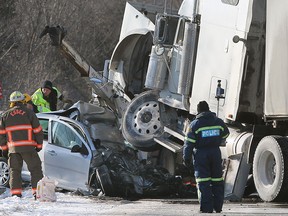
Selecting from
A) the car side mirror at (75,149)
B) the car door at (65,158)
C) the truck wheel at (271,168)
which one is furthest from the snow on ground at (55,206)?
the truck wheel at (271,168)

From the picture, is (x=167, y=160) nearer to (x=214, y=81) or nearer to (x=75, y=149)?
(x=75, y=149)

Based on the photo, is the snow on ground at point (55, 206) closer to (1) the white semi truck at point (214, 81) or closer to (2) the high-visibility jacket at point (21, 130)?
(2) the high-visibility jacket at point (21, 130)

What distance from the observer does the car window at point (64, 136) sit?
47.2 ft

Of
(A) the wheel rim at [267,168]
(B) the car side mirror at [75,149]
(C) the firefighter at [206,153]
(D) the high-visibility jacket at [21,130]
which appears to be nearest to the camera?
(C) the firefighter at [206,153]

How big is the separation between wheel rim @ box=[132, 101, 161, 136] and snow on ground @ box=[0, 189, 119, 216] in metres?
1.85

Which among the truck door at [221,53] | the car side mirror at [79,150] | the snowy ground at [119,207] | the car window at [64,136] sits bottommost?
the snowy ground at [119,207]

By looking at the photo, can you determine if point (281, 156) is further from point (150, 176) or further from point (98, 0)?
point (98, 0)

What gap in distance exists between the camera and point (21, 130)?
13133 millimetres

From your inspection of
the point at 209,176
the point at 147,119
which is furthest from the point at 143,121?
the point at 209,176

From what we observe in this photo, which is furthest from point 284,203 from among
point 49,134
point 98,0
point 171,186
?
point 98,0

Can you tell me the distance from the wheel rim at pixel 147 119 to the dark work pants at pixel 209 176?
12.8 ft

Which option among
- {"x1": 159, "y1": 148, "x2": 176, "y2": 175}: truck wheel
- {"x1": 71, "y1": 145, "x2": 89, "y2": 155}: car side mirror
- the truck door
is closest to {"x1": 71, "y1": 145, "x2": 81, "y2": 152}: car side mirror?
{"x1": 71, "y1": 145, "x2": 89, "y2": 155}: car side mirror

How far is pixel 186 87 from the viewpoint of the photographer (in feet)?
45.6

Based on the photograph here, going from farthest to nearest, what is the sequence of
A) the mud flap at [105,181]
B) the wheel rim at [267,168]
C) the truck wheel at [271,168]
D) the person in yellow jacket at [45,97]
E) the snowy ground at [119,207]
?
1. the person in yellow jacket at [45,97]
2. the mud flap at [105,181]
3. the wheel rim at [267,168]
4. the truck wheel at [271,168]
5. the snowy ground at [119,207]
